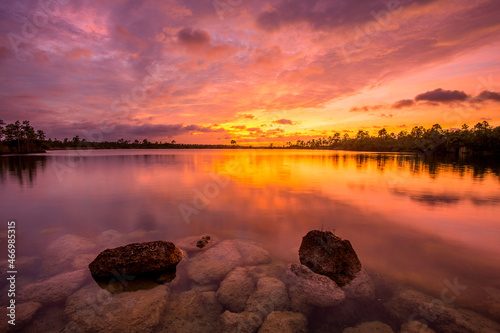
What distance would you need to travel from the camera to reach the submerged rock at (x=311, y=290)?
598 centimetres

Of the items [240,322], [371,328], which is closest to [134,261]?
[240,322]

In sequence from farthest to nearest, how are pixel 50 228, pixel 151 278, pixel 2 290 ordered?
pixel 50 228
pixel 151 278
pixel 2 290

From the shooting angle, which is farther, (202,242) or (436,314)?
(202,242)

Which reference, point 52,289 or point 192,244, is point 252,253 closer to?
point 192,244

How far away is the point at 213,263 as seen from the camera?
776 cm

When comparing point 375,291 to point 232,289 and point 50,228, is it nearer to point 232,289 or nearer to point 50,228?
point 232,289

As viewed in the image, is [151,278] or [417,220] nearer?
[151,278]

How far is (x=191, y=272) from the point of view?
7.30 metres

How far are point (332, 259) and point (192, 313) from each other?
451 centimetres

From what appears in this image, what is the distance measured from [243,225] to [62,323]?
827cm

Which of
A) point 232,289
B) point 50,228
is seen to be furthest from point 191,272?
point 50,228

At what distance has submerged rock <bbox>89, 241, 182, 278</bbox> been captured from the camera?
677 cm

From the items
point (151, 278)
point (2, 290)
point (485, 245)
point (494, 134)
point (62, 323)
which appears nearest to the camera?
point (62, 323)

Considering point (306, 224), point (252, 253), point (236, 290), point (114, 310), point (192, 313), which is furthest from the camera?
point (306, 224)
